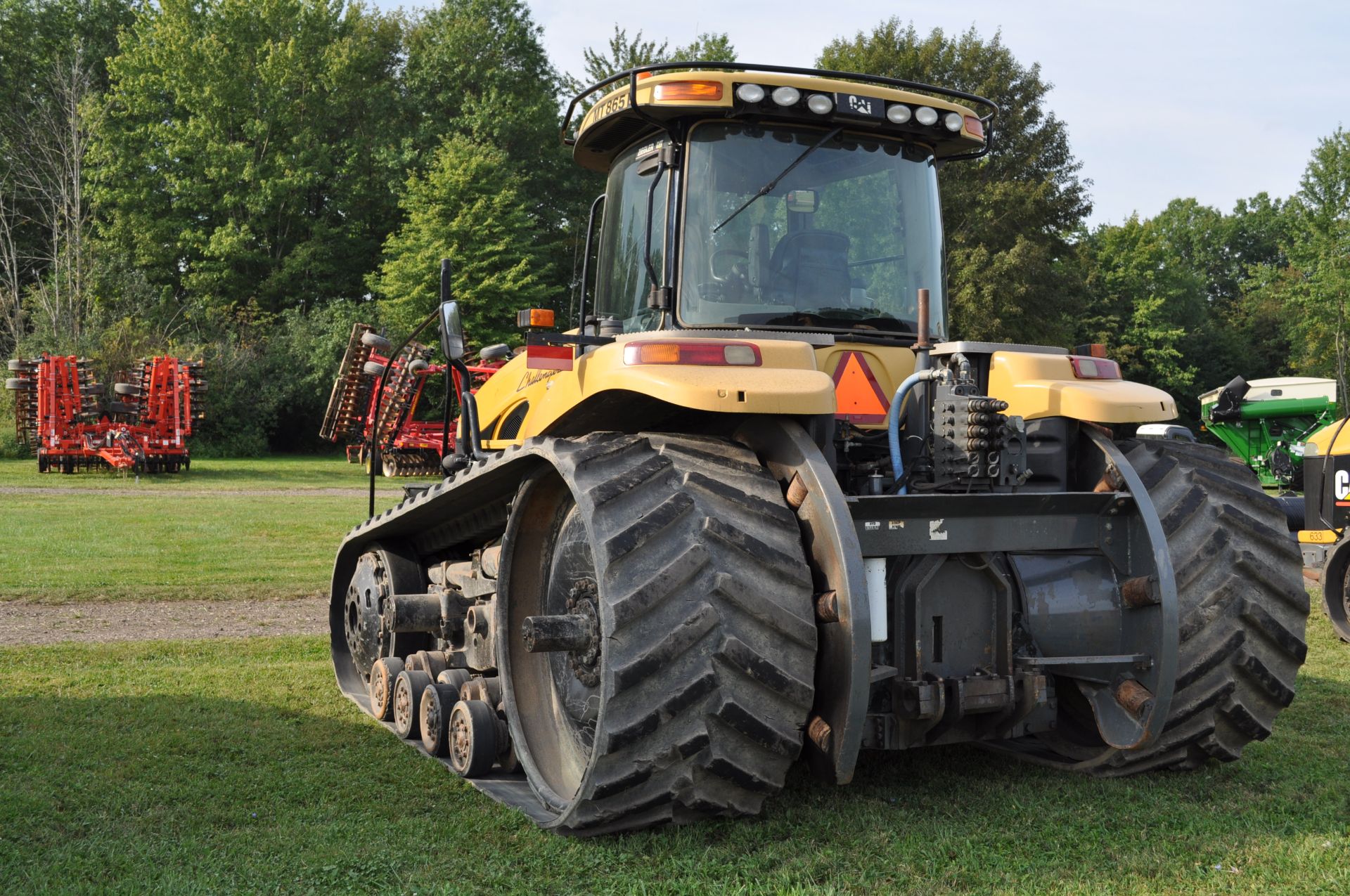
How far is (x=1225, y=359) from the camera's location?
54719mm

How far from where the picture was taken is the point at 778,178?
16.7ft

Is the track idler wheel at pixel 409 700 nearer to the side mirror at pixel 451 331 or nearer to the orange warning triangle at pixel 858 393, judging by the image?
the side mirror at pixel 451 331

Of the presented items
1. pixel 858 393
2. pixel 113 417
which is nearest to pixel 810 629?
pixel 858 393

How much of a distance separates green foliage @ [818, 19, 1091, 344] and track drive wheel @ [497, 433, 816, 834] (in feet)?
89.3

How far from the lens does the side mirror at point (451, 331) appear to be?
5465 millimetres

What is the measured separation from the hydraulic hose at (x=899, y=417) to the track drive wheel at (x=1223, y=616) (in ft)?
3.33

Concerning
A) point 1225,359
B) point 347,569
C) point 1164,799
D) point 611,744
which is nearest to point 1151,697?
point 1164,799

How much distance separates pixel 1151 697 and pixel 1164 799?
1.62 feet

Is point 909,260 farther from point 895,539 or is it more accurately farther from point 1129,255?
point 1129,255

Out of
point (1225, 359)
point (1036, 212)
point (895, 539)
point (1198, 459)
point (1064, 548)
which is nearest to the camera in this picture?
Result: point (895, 539)

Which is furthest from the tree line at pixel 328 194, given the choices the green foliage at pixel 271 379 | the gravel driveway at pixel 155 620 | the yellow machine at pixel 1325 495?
the gravel driveway at pixel 155 620

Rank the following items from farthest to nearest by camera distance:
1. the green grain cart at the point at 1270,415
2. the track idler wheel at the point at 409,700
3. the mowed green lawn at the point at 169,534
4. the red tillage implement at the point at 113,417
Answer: the red tillage implement at the point at 113,417
the green grain cart at the point at 1270,415
the mowed green lawn at the point at 169,534
the track idler wheel at the point at 409,700

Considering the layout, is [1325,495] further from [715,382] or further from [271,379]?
[271,379]

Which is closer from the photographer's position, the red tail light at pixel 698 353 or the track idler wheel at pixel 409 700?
the red tail light at pixel 698 353
